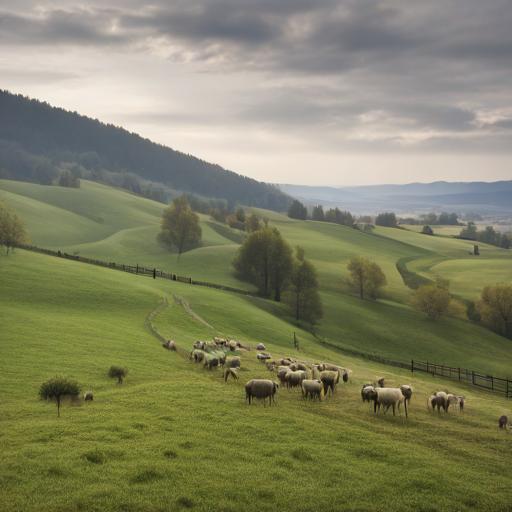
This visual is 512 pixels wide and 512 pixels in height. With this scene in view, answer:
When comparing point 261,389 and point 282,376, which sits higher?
point 261,389

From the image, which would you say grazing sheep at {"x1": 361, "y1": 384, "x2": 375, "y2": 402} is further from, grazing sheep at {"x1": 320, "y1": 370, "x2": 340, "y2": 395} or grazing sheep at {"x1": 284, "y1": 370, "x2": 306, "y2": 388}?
grazing sheep at {"x1": 284, "y1": 370, "x2": 306, "y2": 388}

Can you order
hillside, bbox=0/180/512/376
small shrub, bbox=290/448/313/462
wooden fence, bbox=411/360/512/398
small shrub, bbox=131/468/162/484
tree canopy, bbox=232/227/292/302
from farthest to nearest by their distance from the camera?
tree canopy, bbox=232/227/292/302 → hillside, bbox=0/180/512/376 → wooden fence, bbox=411/360/512/398 → small shrub, bbox=290/448/313/462 → small shrub, bbox=131/468/162/484

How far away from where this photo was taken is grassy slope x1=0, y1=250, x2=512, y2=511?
42.6 ft

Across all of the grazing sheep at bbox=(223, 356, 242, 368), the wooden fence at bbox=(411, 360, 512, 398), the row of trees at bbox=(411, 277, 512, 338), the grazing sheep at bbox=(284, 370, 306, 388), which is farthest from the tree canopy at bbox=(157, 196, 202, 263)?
the grazing sheep at bbox=(284, 370, 306, 388)

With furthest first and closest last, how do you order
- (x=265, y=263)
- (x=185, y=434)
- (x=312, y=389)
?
(x=265, y=263) → (x=312, y=389) → (x=185, y=434)

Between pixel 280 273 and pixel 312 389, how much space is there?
202ft

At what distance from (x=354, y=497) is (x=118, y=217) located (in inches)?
7121

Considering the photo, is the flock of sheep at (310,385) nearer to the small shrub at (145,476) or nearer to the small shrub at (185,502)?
the small shrub at (145,476)

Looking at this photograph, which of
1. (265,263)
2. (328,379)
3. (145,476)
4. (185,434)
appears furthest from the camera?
(265,263)

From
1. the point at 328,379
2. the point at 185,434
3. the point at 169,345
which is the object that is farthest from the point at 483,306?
the point at 185,434

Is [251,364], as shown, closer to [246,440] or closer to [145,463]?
[246,440]

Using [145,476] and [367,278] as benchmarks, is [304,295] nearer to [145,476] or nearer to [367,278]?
[367,278]

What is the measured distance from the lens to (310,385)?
23156mm

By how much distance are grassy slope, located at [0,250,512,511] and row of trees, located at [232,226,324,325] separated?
43293 mm
